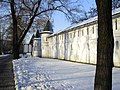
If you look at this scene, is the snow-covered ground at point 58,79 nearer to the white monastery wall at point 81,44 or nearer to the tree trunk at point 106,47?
the tree trunk at point 106,47

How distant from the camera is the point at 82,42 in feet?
109

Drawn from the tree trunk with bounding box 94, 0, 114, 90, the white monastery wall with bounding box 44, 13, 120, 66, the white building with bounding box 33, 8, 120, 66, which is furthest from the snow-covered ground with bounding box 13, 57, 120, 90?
the white building with bounding box 33, 8, 120, 66

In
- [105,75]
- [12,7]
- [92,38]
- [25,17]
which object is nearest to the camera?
[105,75]

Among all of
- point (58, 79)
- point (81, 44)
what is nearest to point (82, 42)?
point (81, 44)

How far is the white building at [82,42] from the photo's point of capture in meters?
24.7

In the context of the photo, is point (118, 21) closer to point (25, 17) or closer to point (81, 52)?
point (81, 52)

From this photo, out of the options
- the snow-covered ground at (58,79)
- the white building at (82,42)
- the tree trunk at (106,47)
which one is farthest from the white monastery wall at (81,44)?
the tree trunk at (106,47)

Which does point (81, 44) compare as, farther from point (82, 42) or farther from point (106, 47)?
point (106, 47)

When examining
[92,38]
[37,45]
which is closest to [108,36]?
[92,38]

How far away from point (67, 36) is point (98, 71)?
33.0m

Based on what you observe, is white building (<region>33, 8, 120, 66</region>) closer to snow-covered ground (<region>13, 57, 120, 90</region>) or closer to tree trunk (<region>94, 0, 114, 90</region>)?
snow-covered ground (<region>13, 57, 120, 90</region>)

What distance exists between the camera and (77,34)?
35781 millimetres

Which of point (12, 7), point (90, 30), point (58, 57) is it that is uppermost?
point (12, 7)

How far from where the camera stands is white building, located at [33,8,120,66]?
2467 cm
